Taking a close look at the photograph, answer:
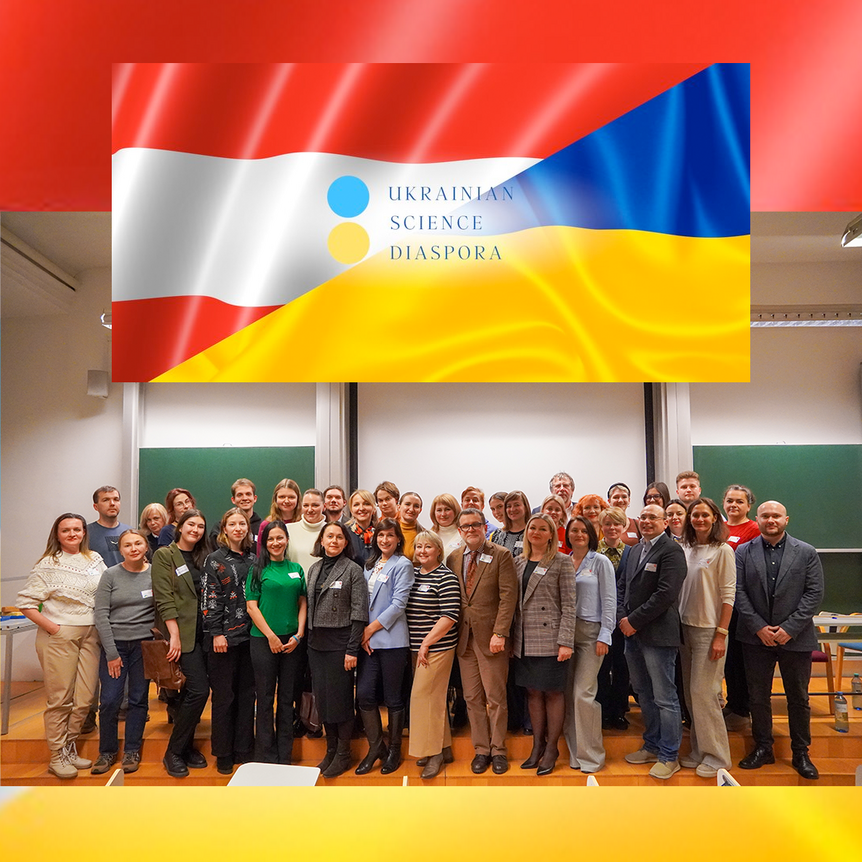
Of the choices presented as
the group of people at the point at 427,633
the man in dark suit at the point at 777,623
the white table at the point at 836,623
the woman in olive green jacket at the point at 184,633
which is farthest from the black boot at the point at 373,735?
the white table at the point at 836,623

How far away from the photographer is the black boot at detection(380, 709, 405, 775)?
4305 millimetres

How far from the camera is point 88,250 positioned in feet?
21.8

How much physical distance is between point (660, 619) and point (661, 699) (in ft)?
1.48

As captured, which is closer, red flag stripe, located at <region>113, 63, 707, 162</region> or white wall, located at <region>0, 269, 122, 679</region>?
red flag stripe, located at <region>113, 63, 707, 162</region>

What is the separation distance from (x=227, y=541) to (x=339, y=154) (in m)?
3.36

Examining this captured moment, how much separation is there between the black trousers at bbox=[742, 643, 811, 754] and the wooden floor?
190 millimetres

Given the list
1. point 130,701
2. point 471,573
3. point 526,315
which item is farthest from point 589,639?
point 526,315

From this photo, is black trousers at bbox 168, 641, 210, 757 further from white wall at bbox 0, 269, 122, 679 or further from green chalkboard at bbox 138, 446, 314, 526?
white wall at bbox 0, 269, 122, 679

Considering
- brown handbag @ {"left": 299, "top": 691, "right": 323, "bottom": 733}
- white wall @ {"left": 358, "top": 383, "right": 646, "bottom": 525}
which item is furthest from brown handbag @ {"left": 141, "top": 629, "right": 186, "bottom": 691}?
white wall @ {"left": 358, "top": 383, "right": 646, "bottom": 525}

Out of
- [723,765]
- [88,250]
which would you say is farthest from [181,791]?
[88,250]

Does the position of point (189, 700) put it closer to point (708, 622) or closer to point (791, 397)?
point (708, 622)

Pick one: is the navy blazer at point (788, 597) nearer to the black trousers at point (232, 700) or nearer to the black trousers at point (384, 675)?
the black trousers at point (384, 675)

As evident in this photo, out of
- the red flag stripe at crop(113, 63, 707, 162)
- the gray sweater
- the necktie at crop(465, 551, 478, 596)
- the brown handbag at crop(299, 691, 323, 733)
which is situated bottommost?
the brown handbag at crop(299, 691, 323, 733)
